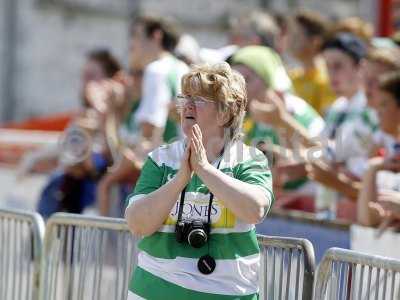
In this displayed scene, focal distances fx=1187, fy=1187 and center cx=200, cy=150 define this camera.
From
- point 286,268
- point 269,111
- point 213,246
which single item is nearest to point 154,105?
point 269,111

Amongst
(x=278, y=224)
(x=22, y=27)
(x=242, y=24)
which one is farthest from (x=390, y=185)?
(x=22, y=27)

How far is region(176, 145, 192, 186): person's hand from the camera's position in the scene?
4.61 meters

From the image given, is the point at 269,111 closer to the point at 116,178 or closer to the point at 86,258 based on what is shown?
the point at 116,178

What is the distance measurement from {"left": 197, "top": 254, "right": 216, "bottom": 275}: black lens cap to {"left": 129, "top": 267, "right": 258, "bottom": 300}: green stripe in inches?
3.7

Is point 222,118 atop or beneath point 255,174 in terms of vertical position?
atop

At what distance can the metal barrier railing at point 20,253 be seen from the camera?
256 inches

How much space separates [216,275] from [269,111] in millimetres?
3307

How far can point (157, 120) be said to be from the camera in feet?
28.6

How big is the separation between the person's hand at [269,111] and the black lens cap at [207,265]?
326cm

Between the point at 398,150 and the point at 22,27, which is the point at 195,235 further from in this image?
the point at 22,27

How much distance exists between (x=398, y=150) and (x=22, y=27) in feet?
51.3

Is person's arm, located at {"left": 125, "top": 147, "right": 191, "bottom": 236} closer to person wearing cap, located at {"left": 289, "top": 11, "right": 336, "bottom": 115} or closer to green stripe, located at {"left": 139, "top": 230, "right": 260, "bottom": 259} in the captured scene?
green stripe, located at {"left": 139, "top": 230, "right": 260, "bottom": 259}

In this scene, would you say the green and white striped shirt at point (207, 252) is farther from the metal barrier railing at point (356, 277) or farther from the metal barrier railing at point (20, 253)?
the metal barrier railing at point (20, 253)

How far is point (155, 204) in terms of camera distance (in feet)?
15.4
